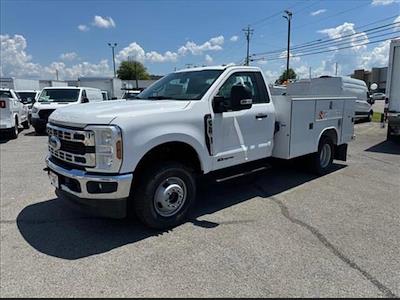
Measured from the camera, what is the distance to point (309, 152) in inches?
259

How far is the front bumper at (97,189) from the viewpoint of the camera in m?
3.81

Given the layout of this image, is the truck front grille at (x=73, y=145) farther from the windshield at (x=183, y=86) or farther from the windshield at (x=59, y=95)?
the windshield at (x=59, y=95)

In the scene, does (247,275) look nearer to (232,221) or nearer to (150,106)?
(232,221)

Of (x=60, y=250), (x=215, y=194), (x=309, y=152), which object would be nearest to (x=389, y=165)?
(x=309, y=152)

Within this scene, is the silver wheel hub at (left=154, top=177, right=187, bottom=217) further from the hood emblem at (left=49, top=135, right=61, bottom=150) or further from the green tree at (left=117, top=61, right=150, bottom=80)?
the green tree at (left=117, top=61, right=150, bottom=80)

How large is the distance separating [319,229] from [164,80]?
134 inches

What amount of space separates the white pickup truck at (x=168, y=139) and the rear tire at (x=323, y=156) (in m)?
0.93

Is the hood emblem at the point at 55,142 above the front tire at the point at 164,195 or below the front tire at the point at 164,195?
above

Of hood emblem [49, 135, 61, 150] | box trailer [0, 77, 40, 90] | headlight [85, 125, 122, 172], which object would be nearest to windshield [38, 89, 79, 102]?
hood emblem [49, 135, 61, 150]

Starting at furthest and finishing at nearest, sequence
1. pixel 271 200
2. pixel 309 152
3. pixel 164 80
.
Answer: pixel 309 152
pixel 164 80
pixel 271 200

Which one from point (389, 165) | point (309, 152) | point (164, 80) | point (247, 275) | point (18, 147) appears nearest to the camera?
point (247, 275)

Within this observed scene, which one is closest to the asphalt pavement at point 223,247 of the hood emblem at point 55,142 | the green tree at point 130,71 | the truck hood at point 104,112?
the hood emblem at point 55,142

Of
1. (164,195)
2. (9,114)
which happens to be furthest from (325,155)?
(9,114)

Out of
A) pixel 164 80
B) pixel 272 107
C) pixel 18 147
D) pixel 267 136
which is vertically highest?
pixel 164 80
